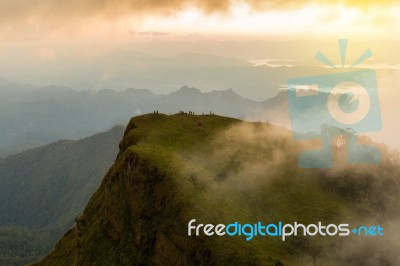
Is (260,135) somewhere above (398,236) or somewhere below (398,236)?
above

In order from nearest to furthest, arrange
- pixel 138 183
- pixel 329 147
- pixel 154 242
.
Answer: pixel 154 242 → pixel 138 183 → pixel 329 147

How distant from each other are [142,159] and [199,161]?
11373mm

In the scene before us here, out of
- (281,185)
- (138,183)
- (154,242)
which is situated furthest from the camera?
(281,185)

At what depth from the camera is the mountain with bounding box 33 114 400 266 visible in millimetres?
52938

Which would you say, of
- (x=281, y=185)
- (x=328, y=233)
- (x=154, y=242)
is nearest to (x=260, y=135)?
(x=281, y=185)

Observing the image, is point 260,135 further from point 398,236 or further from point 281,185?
point 398,236

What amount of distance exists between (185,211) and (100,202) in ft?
86.5

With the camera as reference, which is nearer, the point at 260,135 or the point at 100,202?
the point at 100,202

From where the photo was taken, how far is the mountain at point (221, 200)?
52.9 m

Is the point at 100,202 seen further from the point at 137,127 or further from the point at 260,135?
the point at 260,135

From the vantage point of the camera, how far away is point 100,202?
74250 millimetres

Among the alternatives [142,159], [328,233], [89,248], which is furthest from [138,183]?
[328,233]

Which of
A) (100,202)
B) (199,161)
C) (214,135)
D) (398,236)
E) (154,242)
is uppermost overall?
(214,135)

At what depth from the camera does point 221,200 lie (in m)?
58.2
